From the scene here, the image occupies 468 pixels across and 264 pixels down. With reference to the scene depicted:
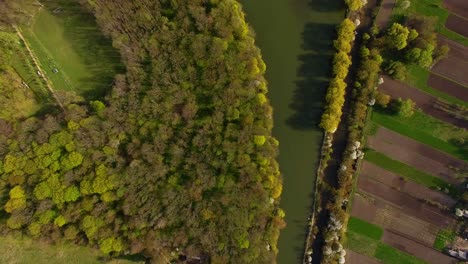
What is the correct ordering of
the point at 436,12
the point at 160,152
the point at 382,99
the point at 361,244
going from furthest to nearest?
1. the point at 436,12
2. the point at 361,244
3. the point at 382,99
4. the point at 160,152

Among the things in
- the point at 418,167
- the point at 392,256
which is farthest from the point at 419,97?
the point at 392,256

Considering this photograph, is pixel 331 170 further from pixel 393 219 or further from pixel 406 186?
pixel 393 219

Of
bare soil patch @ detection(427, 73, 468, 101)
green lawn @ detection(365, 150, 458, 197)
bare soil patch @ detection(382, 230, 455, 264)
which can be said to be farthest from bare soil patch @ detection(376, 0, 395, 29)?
bare soil patch @ detection(382, 230, 455, 264)

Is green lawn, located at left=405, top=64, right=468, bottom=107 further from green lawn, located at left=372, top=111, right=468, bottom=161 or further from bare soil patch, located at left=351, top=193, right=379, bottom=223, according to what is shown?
bare soil patch, located at left=351, top=193, right=379, bottom=223

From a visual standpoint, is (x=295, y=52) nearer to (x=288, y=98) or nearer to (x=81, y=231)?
(x=288, y=98)

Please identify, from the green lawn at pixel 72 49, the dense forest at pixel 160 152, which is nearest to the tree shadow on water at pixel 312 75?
the dense forest at pixel 160 152

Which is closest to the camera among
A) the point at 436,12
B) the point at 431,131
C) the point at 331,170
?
the point at 431,131

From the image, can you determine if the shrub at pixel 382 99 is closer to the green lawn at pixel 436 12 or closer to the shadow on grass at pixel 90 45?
the green lawn at pixel 436 12
